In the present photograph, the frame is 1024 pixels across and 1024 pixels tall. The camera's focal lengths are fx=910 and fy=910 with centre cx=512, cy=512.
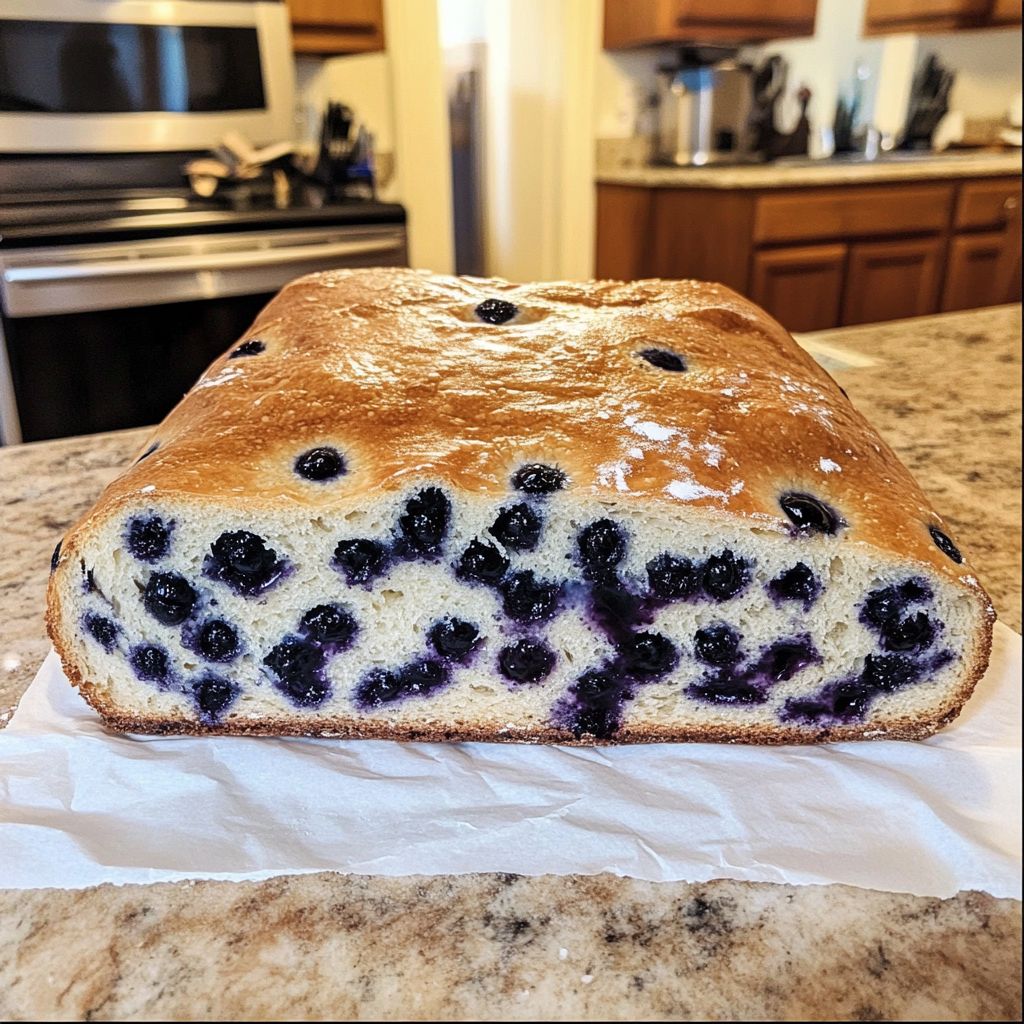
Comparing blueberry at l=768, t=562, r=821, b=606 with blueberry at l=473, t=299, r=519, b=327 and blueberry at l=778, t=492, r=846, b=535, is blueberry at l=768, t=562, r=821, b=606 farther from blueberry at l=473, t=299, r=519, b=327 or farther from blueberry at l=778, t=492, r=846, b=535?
blueberry at l=473, t=299, r=519, b=327

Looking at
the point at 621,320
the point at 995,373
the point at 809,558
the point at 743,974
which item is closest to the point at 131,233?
the point at 621,320

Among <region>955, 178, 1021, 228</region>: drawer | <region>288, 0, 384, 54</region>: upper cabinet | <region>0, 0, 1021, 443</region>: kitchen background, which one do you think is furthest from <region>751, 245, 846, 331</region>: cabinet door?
<region>288, 0, 384, 54</region>: upper cabinet

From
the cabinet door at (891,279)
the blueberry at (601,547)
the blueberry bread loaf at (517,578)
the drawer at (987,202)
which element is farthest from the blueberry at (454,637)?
the drawer at (987,202)

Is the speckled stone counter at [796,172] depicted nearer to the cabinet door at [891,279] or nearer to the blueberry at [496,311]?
the cabinet door at [891,279]

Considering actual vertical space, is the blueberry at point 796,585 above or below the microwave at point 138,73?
below

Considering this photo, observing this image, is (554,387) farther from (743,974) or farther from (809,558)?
(743,974)

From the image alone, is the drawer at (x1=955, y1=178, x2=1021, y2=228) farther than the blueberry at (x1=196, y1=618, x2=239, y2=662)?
Yes

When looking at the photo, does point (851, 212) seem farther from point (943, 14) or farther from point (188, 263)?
point (188, 263)
